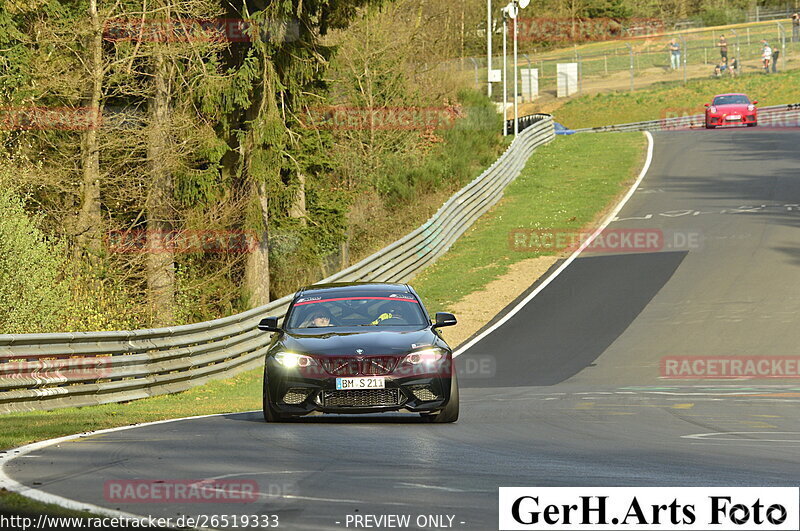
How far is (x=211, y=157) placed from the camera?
98.6 ft

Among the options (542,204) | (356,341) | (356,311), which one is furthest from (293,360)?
(542,204)

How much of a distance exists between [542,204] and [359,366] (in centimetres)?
2930

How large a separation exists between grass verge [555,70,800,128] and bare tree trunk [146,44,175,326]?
154ft

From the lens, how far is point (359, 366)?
11.7 meters

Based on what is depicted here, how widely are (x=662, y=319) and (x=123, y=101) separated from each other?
1636cm

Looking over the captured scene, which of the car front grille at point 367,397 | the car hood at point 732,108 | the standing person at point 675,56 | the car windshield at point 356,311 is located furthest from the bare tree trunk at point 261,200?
the standing person at point 675,56

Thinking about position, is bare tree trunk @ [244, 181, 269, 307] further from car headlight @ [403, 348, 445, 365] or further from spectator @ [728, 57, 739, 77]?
spectator @ [728, 57, 739, 77]

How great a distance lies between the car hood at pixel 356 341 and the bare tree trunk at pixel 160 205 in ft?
55.7

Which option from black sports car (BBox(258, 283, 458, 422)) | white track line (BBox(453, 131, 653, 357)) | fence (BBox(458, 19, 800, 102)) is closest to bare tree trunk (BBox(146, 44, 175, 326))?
white track line (BBox(453, 131, 653, 357))

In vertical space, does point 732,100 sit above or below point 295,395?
above

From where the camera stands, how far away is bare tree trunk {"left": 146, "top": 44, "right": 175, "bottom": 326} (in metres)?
29.2

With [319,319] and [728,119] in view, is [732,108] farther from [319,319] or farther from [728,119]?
[319,319]

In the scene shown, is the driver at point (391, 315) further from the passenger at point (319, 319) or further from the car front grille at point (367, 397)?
the car front grille at point (367, 397)

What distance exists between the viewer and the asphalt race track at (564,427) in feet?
24.8
